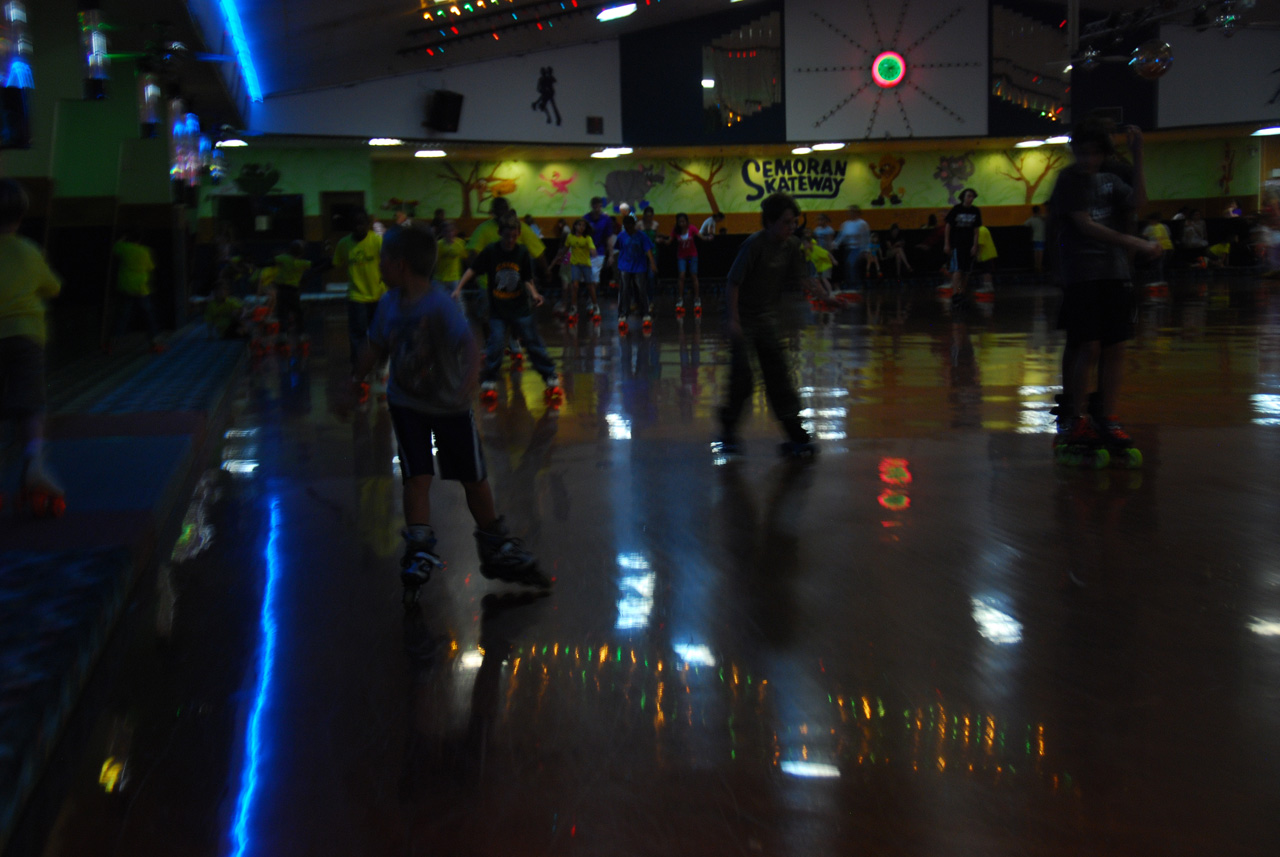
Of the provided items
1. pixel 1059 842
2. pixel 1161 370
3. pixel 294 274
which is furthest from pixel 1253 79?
pixel 1059 842

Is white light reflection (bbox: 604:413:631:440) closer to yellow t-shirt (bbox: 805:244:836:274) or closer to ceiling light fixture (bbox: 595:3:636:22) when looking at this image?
yellow t-shirt (bbox: 805:244:836:274)

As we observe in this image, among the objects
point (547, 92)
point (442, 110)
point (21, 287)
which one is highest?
point (547, 92)

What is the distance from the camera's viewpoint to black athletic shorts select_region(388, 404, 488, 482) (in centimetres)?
385

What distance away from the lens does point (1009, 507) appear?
4805 mm

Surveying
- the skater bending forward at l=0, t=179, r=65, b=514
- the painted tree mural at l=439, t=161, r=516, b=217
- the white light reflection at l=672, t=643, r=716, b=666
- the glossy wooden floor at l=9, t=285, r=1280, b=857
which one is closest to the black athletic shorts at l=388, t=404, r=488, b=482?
the glossy wooden floor at l=9, t=285, r=1280, b=857

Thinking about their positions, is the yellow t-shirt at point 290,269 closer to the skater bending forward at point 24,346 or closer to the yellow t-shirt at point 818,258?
the yellow t-shirt at point 818,258

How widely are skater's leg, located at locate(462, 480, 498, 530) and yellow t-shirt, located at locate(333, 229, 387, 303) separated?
5.89 metres

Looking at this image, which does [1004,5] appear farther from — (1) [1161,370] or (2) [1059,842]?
(2) [1059,842]

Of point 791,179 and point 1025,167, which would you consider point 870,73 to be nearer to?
point 791,179

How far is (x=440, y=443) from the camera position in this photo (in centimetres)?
392

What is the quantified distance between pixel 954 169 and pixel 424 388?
2919cm

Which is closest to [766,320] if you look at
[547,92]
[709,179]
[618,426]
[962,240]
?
[618,426]

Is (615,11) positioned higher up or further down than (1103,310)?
higher up

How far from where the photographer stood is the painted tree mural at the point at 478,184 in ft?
90.4
